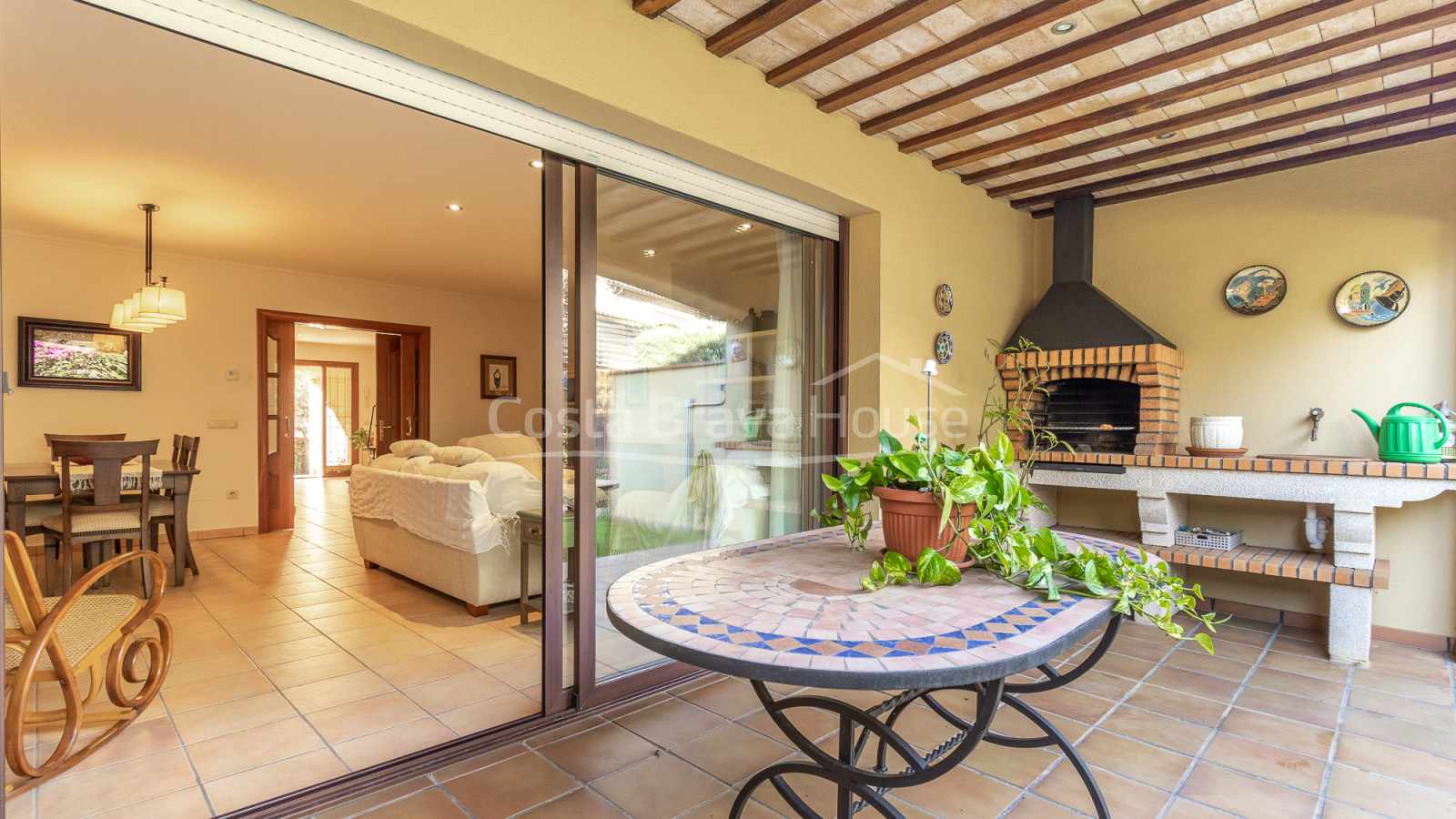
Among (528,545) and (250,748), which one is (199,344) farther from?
(250,748)

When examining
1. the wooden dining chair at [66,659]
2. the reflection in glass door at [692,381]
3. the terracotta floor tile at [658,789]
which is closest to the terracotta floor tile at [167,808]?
the wooden dining chair at [66,659]

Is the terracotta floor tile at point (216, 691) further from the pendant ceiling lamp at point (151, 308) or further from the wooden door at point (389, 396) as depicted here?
the wooden door at point (389, 396)

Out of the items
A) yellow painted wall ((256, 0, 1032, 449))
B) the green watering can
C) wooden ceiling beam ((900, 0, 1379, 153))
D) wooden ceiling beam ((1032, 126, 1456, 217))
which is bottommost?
the green watering can

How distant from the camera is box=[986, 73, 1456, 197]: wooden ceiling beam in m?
2.84

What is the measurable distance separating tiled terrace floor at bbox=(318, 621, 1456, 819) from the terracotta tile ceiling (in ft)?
7.88

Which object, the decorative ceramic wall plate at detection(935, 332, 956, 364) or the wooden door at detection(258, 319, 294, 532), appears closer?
the decorative ceramic wall plate at detection(935, 332, 956, 364)

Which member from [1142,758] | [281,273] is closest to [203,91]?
[281,273]

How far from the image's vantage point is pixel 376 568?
4941mm

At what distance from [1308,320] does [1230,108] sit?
4.57ft

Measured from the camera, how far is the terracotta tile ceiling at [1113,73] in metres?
2.36

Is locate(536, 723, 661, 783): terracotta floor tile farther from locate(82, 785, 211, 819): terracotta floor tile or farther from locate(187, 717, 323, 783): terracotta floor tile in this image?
locate(82, 785, 211, 819): terracotta floor tile

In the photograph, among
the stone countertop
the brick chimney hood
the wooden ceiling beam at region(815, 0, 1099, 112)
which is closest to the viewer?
the wooden ceiling beam at region(815, 0, 1099, 112)

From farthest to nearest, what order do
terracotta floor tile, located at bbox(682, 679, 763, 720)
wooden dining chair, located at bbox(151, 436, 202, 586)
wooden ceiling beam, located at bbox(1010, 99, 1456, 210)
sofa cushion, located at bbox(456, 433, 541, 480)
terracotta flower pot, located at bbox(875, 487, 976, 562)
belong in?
sofa cushion, located at bbox(456, 433, 541, 480) < wooden dining chair, located at bbox(151, 436, 202, 586) < wooden ceiling beam, located at bbox(1010, 99, 1456, 210) < terracotta floor tile, located at bbox(682, 679, 763, 720) < terracotta flower pot, located at bbox(875, 487, 976, 562)

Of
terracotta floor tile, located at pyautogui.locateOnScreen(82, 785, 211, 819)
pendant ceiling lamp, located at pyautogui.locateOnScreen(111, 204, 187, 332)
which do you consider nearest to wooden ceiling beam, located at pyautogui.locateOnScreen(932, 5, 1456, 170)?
terracotta floor tile, located at pyautogui.locateOnScreen(82, 785, 211, 819)
